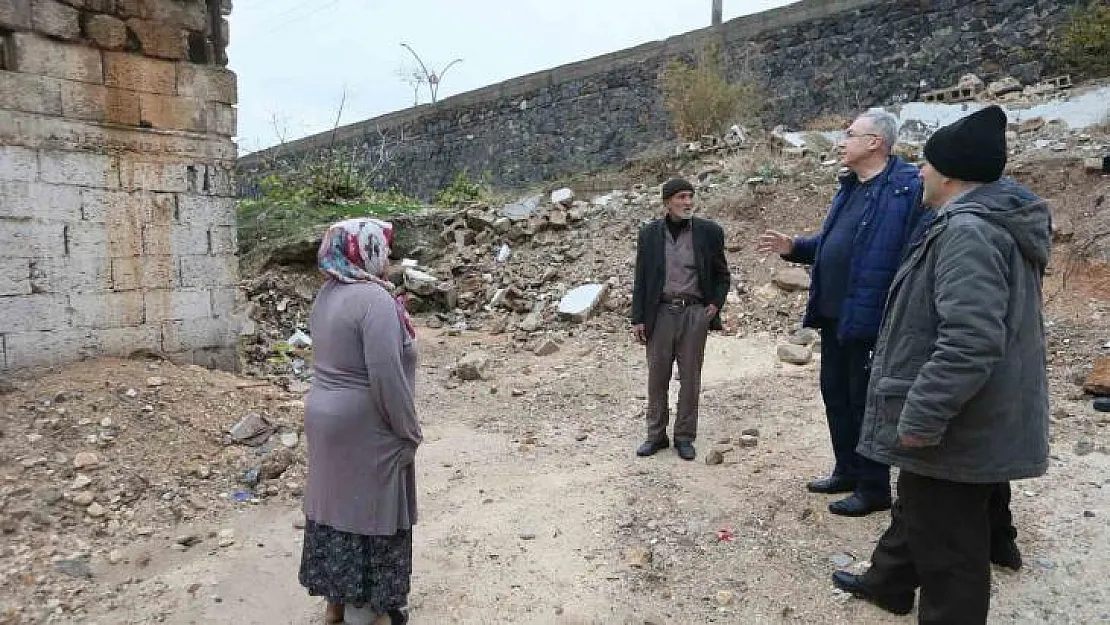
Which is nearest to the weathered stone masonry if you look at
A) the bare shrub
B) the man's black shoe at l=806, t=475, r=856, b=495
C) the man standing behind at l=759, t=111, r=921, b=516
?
the man standing behind at l=759, t=111, r=921, b=516

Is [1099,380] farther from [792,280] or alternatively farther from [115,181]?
[115,181]

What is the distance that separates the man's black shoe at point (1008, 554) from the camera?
9.32ft

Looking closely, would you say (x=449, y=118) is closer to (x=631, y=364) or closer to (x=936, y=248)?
(x=631, y=364)

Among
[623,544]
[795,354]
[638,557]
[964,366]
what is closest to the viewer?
[964,366]

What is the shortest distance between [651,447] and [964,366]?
255 centimetres

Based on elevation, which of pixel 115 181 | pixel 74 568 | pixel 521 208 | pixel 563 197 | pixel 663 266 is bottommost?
pixel 74 568

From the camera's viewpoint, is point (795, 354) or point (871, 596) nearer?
point (871, 596)

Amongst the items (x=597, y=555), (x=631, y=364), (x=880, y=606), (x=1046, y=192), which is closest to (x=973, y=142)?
(x=880, y=606)

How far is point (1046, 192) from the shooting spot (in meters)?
6.96

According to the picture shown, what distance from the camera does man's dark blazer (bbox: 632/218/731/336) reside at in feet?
13.7

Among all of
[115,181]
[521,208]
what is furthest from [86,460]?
[521,208]

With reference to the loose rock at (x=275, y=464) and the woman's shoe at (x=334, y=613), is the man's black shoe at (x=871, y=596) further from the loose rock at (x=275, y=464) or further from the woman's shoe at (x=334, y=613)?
the loose rock at (x=275, y=464)

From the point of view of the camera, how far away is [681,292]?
4.21m

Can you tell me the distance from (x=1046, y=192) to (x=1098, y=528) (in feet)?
16.4
